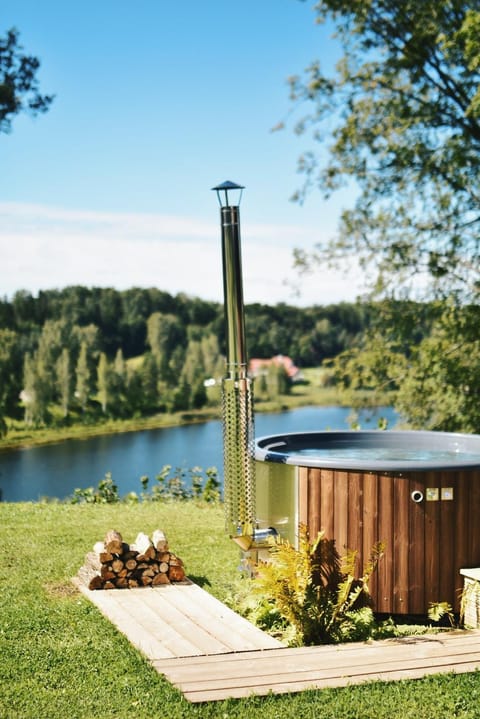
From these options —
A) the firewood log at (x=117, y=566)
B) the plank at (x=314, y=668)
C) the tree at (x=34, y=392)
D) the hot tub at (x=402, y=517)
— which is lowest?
the tree at (x=34, y=392)

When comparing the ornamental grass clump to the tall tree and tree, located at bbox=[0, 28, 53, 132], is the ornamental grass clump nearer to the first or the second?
tree, located at bbox=[0, 28, 53, 132]

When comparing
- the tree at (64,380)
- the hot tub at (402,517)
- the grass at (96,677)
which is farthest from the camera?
the tree at (64,380)

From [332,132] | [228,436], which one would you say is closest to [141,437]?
[332,132]

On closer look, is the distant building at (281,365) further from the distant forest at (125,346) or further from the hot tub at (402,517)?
the hot tub at (402,517)

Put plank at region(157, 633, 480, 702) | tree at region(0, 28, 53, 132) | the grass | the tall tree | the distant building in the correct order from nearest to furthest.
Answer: the grass
plank at region(157, 633, 480, 702)
tree at region(0, 28, 53, 132)
the distant building
the tall tree

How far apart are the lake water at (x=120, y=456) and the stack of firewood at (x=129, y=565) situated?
13.7 m

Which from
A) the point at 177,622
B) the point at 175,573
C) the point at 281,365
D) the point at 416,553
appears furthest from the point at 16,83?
the point at 281,365

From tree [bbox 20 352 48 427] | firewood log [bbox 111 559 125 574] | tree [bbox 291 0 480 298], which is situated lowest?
tree [bbox 20 352 48 427]

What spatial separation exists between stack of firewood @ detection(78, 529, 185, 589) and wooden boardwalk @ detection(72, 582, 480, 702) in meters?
0.48

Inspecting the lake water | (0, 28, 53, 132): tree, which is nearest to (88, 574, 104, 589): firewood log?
(0, 28, 53, 132): tree

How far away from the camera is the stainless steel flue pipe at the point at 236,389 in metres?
5.66

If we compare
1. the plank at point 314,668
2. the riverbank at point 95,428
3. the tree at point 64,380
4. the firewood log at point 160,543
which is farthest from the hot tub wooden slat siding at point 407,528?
the tree at point 64,380

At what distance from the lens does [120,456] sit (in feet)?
76.9

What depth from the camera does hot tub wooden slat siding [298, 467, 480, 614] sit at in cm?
496
